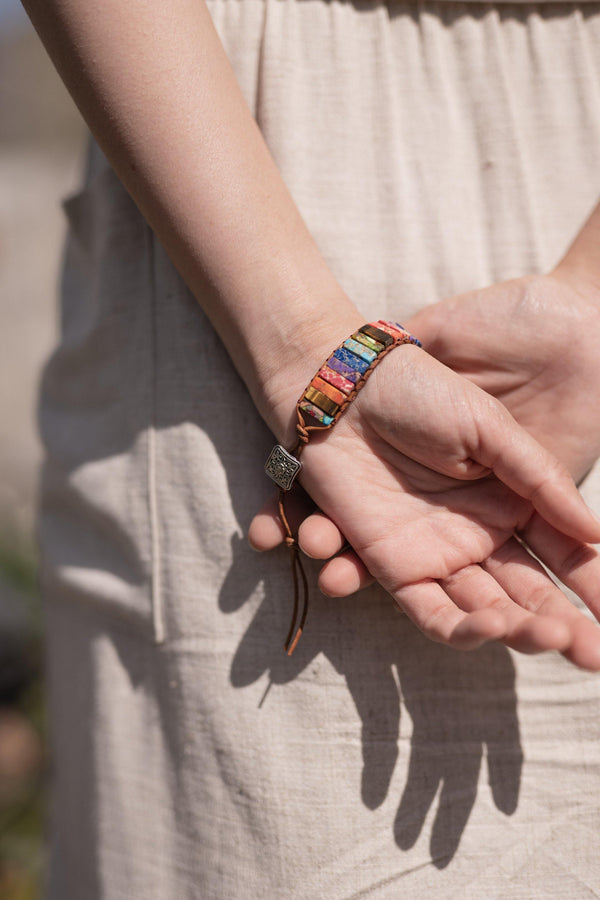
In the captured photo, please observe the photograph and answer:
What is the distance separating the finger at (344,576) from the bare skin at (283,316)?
22 mm

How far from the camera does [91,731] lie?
3.59 feet

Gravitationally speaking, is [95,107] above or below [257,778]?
above

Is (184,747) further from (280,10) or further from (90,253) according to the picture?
(280,10)

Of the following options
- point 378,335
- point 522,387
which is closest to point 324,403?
point 378,335

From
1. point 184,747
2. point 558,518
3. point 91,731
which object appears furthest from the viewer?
point 91,731

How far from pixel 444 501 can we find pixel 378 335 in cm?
25

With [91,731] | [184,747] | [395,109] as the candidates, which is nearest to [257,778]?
[184,747]

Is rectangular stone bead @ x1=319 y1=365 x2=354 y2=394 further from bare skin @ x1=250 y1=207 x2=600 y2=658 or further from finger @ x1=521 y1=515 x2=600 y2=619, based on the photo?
finger @ x1=521 y1=515 x2=600 y2=619

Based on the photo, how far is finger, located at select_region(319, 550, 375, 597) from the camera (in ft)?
2.73

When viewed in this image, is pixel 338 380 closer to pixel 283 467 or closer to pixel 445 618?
pixel 283 467

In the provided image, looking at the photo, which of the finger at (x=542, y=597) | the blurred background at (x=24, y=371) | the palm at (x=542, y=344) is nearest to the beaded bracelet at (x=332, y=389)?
the palm at (x=542, y=344)

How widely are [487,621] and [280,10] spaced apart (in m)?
0.94

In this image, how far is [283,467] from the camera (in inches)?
34.4

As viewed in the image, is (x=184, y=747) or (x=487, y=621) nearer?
(x=487, y=621)
